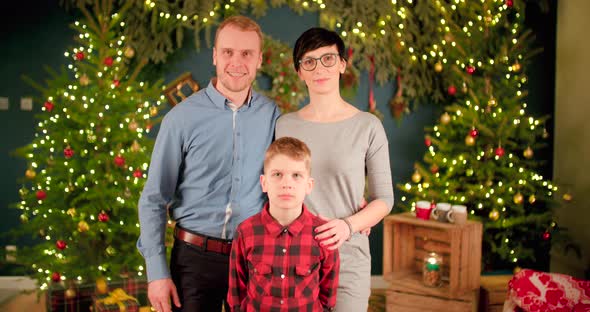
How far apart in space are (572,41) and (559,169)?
3.95 ft

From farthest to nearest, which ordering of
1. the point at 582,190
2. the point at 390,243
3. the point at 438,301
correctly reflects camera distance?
1. the point at 582,190
2. the point at 390,243
3. the point at 438,301

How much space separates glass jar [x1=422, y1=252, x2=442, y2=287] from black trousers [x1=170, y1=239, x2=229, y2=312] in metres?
2.20

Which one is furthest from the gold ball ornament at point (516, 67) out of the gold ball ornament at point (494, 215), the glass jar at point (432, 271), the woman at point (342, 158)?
the woman at point (342, 158)

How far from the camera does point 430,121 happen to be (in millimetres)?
5105

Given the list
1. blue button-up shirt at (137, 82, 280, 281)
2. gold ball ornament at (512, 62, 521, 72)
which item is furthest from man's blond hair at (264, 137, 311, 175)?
gold ball ornament at (512, 62, 521, 72)

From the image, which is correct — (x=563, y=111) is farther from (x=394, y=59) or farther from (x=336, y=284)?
(x=336, y=284)

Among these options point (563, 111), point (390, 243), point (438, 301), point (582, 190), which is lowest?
point (438, 301)

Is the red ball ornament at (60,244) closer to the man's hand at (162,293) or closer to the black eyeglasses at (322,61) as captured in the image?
the man's hand at (162,293)

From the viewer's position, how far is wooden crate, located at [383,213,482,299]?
3.56 meters

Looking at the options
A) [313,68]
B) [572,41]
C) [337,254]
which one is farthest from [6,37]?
[572,41]

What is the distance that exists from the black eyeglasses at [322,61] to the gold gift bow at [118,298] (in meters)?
2.51

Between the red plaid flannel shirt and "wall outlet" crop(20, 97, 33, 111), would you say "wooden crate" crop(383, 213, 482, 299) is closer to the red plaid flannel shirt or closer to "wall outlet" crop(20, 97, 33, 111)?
the red plaid flannel shirt

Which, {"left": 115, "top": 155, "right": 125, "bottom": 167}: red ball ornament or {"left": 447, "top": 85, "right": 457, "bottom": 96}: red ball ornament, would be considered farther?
{"left": 447, "top": 85, "right": 457, "bottom": 96}: red ball ornament

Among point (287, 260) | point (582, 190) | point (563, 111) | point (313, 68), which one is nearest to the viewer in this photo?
point (287, 260)
